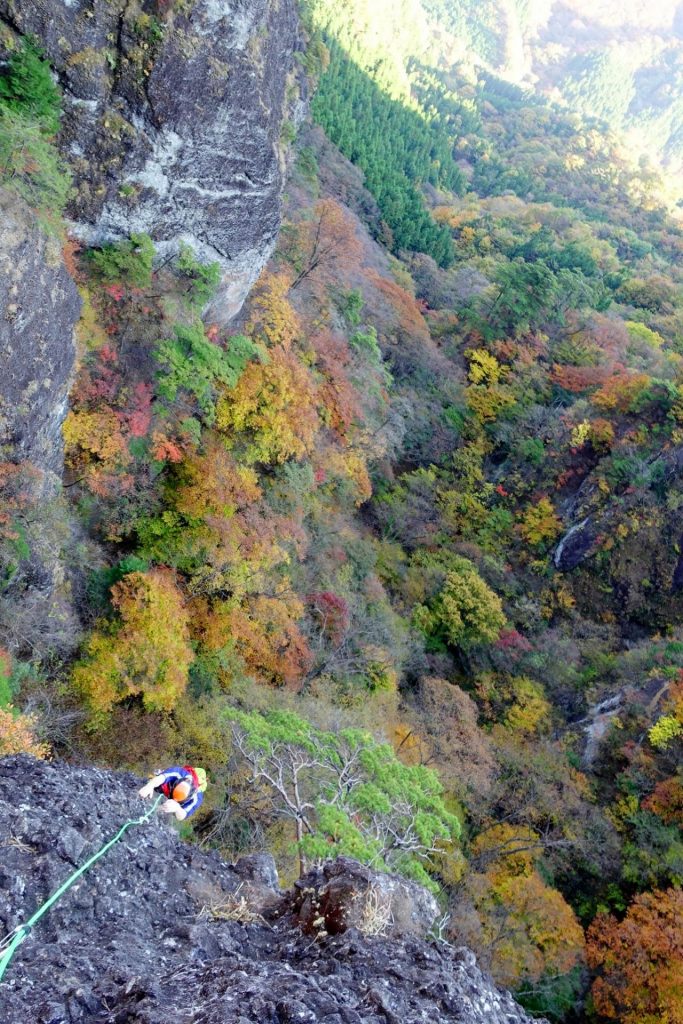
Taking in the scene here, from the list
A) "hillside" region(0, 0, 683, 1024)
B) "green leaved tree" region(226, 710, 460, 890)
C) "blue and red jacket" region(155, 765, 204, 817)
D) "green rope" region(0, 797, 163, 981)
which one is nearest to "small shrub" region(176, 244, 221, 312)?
"hillside" region(0, 0, 683, 1024)

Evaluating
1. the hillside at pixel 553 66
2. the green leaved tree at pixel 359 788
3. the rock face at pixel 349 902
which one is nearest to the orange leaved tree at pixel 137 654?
the green leaved tree at pixel 359 788

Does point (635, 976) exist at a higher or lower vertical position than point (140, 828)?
lower

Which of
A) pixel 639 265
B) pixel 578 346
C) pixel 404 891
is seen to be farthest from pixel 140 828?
pixel 639 265

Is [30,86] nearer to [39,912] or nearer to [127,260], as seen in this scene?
[127,260]

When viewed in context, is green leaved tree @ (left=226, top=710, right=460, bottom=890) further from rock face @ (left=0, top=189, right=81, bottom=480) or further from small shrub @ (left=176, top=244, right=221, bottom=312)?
small shrub @ (left=176, top=244, right=221, bottom=312)

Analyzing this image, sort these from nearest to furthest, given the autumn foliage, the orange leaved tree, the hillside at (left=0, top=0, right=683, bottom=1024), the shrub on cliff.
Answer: the shrub on cliff < the hillside at (left=0, top=0, right=683, bottom=1024) < the orange leaved tree < the autumn foliage

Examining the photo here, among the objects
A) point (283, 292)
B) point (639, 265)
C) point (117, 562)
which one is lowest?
point (117, 562)

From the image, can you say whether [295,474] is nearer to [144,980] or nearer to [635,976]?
[144,980]

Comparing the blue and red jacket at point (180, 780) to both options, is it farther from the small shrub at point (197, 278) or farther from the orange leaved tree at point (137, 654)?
the small shrub at point (197, 278)
